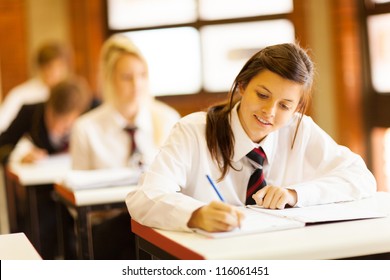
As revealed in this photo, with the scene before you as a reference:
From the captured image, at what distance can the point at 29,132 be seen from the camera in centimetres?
464

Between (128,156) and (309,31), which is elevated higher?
(309,31)

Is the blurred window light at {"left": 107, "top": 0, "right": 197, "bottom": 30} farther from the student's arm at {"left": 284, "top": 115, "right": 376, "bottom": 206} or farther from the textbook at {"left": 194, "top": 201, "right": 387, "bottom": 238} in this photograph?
the textbook at {"left": 194, "top": 201, "right": 387, "bottom": 238}

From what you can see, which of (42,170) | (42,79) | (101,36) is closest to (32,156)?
(42,170)

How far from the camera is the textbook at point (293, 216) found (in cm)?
176

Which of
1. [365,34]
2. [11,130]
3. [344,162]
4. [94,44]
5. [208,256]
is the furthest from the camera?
[94,44]

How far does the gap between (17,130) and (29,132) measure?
0.08 m

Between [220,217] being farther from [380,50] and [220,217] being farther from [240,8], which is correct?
[240,8]

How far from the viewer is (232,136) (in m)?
2.19

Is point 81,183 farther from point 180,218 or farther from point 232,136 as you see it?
point 180,218

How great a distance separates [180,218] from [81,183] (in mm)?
1220

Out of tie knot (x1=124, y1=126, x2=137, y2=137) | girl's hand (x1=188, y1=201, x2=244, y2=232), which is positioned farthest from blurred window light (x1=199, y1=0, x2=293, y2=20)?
girl's hand (x1=188, y1=201, x2=244, y2=232)

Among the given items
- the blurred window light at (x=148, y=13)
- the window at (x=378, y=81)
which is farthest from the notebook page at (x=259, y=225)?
the blurred window light at (x=148, y=13)

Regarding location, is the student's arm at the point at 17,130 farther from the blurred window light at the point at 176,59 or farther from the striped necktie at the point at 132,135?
the blurred window light at the point at 176,59
